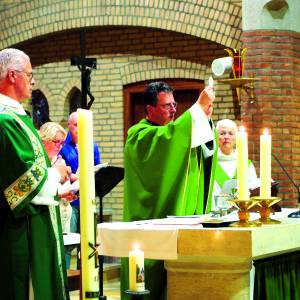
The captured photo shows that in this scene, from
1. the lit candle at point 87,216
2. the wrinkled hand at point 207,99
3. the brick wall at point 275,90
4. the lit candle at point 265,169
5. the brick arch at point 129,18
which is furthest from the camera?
the brick arch at point 129,18

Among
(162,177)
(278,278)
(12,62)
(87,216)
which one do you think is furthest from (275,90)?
(87,216)

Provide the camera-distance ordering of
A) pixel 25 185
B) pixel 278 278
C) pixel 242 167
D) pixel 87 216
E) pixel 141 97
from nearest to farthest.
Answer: pixel 87 216, pixel 242 167, pixel 25 185, pixel 278 278, pixel 141 97

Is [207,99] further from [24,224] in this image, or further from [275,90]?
[275,90]

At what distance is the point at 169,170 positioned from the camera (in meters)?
4.36

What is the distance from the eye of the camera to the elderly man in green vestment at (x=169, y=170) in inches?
169

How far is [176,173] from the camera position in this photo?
A: 14.3ft

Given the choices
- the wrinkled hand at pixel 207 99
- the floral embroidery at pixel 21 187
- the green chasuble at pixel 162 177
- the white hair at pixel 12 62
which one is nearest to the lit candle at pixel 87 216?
the floral embroidery at pixel 21 187

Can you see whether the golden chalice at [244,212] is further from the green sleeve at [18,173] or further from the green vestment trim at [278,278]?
the green sleeve at [18,173]

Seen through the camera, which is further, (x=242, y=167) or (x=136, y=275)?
(x=242, y=167)

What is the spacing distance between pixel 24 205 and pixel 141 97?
7979 millimetres

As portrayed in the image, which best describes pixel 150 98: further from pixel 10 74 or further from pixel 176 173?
pixel 10 74

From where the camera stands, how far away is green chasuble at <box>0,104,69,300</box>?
11.4ft

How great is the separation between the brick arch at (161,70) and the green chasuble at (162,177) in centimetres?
627

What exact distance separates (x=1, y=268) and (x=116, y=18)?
768 centimetres
